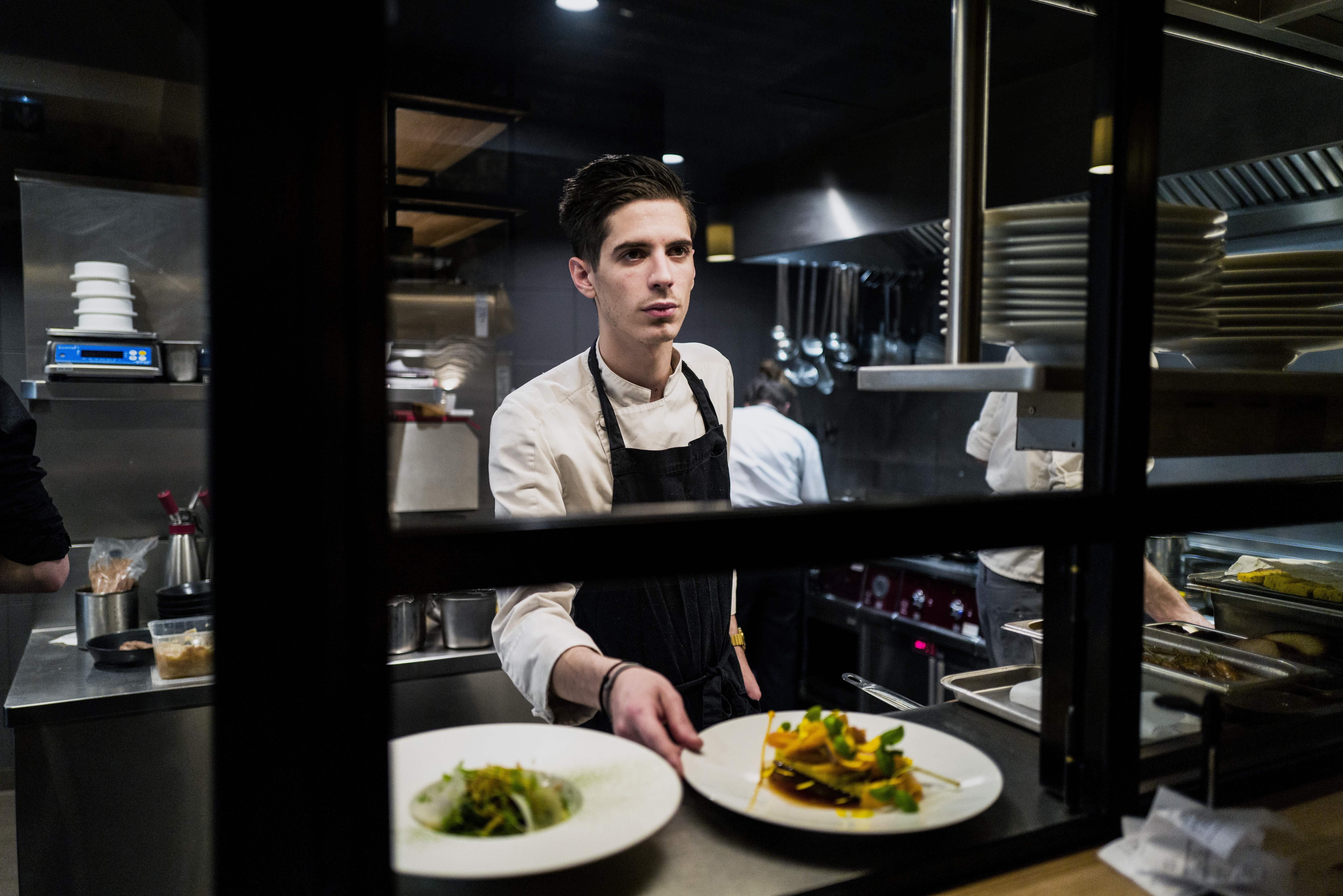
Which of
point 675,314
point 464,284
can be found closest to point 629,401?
point 675,314

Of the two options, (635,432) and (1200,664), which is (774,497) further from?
(1200,664)

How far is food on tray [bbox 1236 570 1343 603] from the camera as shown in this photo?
4.00ft

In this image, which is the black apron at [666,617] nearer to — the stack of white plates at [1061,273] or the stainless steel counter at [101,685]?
the stack of white plates at [1061,273]

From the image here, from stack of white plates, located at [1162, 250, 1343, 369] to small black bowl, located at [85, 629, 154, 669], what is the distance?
224 cm

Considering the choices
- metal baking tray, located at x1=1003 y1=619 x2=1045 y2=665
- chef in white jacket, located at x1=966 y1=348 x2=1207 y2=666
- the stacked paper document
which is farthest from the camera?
chef in white jacket, located at x1=966 y1=348 x2=1207 y2=666

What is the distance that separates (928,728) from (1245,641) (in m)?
A: 0.53

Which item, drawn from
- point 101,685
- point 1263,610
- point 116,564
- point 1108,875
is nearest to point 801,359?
point 116,564

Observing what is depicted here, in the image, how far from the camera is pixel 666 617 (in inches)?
53.3

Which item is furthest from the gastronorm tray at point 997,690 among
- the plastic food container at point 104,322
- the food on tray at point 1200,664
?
the plastic food container at point 104,322

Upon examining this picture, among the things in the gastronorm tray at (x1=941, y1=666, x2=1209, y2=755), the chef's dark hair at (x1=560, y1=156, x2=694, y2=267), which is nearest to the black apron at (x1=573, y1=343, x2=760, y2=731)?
the chef's dark hair at (x1=560, y1=156, x2=694, y2=267)

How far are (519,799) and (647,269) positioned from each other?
0.91 metres

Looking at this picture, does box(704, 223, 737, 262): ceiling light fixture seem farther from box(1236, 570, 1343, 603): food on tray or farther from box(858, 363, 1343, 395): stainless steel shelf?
box(858, 363, 1343, 395): stainless steel shelf

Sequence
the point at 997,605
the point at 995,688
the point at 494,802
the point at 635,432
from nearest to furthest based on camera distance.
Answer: the point at 494,802 < the point at 995,688 < the point at 635,432 < the point at 997,605

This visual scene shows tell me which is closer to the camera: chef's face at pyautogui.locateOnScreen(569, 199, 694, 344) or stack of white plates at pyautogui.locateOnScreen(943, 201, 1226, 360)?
stack of white plates at pyautogui.locateOnScreen(943, 201, 1226, 360)
